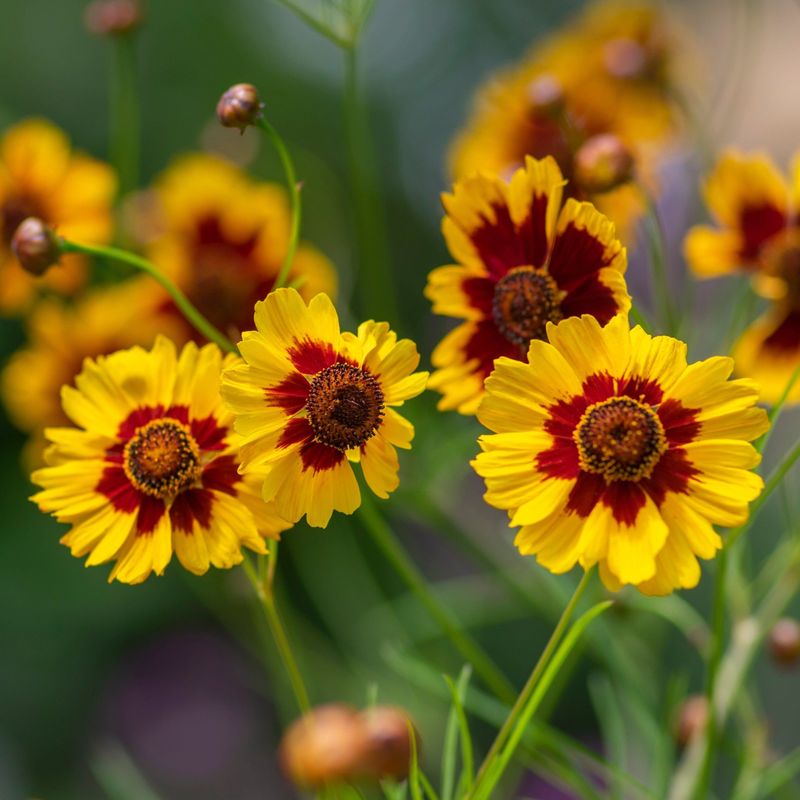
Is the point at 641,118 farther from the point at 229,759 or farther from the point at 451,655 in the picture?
the point at 229,759


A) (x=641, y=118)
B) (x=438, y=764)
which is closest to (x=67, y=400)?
(x=641, y=118)

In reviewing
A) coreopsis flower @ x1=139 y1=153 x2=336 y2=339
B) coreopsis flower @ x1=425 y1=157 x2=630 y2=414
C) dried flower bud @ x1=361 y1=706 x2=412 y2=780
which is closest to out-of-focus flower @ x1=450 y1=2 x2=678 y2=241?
coreopsis flower @ x1=139 y1=153 x2=336 y2=339

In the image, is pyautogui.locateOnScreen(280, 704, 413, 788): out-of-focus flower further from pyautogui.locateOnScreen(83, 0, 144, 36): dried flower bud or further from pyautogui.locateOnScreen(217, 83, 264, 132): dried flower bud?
pyautogui.locateOnScreen(83, 0, 144, 36): dried flower bud

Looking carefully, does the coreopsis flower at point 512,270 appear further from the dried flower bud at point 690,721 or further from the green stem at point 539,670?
the dried flower bud at point 690,721

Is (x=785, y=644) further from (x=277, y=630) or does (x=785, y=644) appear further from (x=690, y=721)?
(x=277, y=630)

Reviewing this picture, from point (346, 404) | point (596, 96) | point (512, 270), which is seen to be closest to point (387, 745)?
point (346, 404)

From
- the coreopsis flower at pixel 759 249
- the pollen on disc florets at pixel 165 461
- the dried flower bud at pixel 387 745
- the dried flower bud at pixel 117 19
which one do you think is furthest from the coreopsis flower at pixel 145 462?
the dried flower bud at pixel 117 19
